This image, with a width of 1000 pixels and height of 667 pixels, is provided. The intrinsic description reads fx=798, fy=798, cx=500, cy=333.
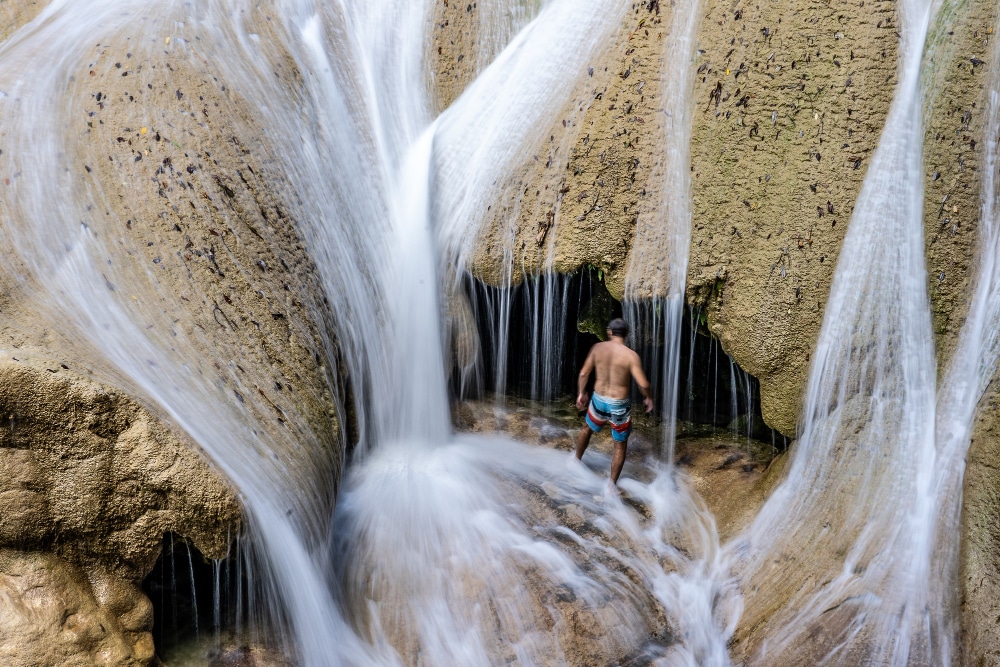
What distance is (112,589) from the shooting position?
14.8ft

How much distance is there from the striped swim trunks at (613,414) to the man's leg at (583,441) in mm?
153

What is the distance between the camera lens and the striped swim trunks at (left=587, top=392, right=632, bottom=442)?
21.8ft

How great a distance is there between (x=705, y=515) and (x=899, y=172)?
302 cm

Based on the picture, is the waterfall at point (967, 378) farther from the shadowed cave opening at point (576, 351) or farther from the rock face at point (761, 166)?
the shadowed cave opening at point (576, 351)

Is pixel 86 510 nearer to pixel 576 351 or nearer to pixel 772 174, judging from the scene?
pixel 576 351

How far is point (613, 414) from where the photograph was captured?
6.67 metres

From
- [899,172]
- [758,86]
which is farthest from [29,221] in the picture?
[899,172]

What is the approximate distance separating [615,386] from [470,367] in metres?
1.60

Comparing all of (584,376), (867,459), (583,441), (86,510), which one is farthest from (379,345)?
(867,459)

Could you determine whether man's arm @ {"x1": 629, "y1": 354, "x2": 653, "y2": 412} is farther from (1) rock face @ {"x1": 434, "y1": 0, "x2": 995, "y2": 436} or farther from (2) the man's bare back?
(1) rock face @ {"x1": 434, "y1": 0, "x2": 995, "y2": 436}

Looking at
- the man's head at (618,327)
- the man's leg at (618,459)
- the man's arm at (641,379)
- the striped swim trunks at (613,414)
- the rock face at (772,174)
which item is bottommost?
the man's leg at (618,459)

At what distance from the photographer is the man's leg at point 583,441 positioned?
697cm

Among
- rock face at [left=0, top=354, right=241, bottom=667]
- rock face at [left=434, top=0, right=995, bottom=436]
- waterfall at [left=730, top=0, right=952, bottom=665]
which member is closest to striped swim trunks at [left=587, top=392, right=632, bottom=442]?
rock face at [left=434, top=0, right=995, bottom=436]

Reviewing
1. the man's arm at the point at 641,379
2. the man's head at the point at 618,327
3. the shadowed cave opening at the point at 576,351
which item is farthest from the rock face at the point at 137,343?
the man's arm at the point at 641,379
